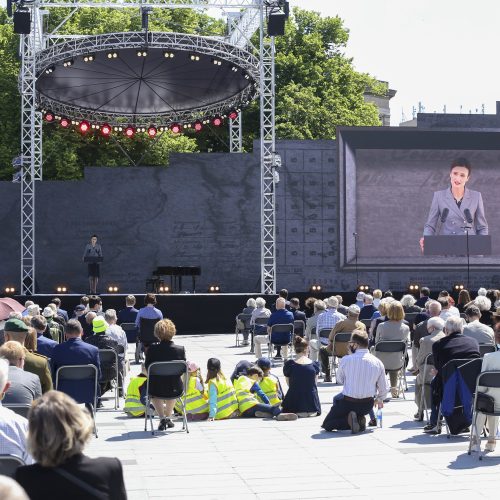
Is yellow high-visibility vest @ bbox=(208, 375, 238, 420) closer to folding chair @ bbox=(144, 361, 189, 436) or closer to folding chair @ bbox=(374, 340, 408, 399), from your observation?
folding chair @ bbox=(144, 361, 189, 436)

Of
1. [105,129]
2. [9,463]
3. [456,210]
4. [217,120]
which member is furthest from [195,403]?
[456,210]

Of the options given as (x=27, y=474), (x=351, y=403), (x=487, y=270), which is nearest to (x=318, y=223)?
(x=487, y=270)

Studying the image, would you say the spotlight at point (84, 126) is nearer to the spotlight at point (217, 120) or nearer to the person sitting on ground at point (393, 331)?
the spotlight at point (217, 120)

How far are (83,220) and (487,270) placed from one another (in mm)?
13579

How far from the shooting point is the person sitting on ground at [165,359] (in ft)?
39.4

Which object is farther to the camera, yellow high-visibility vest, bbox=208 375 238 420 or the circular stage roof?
the circular stage roof

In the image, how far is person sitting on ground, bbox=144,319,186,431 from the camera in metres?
12.0

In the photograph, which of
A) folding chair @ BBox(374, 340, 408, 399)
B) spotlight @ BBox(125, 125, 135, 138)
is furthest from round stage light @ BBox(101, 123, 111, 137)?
folding chair @ BBox(374, 340, 408, 399)

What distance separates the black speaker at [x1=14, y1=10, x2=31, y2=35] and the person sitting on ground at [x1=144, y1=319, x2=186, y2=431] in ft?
59.3

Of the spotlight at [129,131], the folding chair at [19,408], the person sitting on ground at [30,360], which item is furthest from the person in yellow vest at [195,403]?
the spotlight at [129,131]

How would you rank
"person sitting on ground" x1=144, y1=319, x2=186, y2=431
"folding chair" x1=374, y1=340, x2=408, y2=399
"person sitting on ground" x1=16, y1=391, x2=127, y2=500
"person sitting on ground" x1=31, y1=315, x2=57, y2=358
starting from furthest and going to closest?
"folding chair" x1=374, y1=340, x2=408, y2=399
"person sitting on ground" x1=31, y1=315, x2=57, y2=358
"person sitting on ground" x1=144, y1=319, x2=186, y2=431
"person sitting on ground" x1=16, y1=391, x2=127, y2=500

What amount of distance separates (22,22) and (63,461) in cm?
2551

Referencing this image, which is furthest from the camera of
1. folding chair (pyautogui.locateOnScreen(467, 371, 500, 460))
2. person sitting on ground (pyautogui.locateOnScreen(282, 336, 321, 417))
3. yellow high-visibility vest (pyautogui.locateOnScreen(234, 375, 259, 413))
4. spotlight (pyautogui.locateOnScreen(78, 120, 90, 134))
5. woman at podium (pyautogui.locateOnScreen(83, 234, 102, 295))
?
spotlight (pyautogui.locateOnScreen(78, 120, 90, 134))

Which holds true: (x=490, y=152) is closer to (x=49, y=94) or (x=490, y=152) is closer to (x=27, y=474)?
(x=49, y=94)
